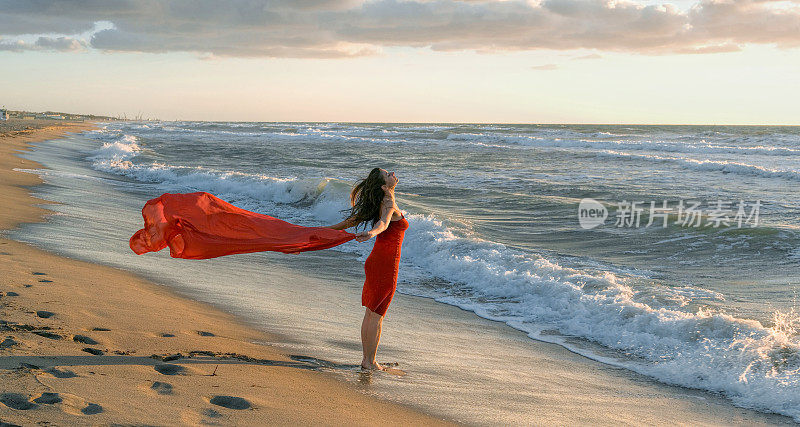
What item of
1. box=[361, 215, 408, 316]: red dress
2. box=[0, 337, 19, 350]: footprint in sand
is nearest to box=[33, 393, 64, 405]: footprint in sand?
box=[0, 337, 19, 350]: footprint in sand

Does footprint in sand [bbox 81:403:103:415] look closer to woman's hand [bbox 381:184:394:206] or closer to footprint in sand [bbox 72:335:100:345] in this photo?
footprint in sand [bbox 72:335:100:345]

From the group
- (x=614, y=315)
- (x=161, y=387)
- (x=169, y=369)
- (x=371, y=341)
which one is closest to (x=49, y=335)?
(x=169, y=369)

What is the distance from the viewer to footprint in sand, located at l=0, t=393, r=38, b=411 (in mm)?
3547

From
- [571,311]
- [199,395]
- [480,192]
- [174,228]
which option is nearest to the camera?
[199,395]

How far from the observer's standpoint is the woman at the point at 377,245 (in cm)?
530

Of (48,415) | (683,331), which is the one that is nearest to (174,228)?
(48,415)

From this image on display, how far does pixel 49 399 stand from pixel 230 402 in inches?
39.8

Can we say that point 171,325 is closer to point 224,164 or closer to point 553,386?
point 553,386

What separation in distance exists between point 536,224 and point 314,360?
9794 millimetres

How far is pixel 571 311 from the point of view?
8.00m

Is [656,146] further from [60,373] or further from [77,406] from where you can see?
[77,406]

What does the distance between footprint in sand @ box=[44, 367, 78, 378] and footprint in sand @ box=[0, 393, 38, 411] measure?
418 millimetres

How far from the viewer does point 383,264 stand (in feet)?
17.8

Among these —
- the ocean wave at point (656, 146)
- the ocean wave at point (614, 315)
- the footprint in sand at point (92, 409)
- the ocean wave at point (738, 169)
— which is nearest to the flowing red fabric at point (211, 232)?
the footprint in sand at point (92, 409)
